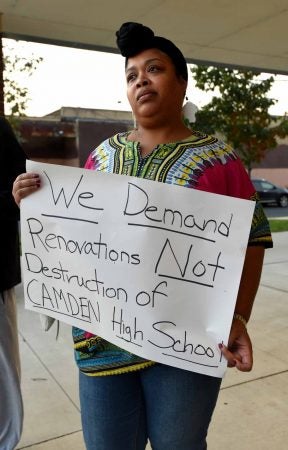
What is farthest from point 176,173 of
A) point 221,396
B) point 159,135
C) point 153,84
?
point 221,396

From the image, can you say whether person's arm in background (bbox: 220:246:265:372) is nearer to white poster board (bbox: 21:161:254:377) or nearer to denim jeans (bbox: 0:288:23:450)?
white poster board (bbox: 21:161:254:377)

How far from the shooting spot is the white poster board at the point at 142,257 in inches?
51.0

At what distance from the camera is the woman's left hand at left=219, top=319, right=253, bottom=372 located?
51.7 inches

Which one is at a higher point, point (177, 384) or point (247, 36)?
point (247, 36)

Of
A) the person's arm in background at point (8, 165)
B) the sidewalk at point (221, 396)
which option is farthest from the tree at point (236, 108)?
the person's arm in background at point (8, 165)

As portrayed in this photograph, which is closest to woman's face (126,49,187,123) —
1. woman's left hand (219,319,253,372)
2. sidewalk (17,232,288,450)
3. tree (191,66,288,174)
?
woman's left hand (219,319,253,372)

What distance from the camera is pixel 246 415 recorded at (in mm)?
2588

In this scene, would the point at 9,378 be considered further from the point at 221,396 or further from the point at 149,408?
the point at 221,396

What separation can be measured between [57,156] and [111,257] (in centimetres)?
2729

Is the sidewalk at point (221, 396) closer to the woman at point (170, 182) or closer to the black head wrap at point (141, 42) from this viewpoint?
the woman at point (170, 182)

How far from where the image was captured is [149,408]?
1464 millimetres

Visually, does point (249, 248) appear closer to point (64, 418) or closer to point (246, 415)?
point (246, 415)

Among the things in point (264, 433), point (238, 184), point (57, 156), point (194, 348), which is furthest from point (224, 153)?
point (57, 156)

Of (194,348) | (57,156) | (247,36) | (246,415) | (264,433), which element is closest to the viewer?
(194,348)
